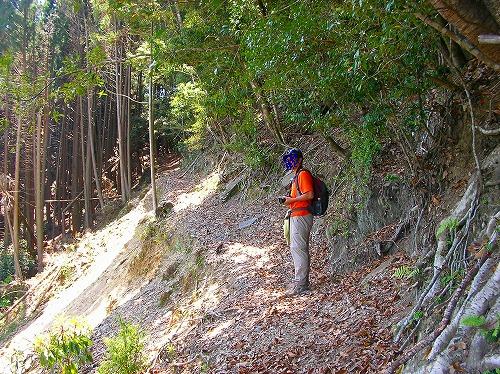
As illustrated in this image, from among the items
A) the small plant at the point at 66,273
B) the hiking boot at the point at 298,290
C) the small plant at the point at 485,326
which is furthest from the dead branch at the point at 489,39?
the small plant at the point at 66,273

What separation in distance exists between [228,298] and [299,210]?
7.43 feet

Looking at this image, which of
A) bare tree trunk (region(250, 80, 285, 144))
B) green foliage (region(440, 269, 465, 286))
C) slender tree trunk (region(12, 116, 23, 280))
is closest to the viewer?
green foliage (region(440, 269, 465, 286))

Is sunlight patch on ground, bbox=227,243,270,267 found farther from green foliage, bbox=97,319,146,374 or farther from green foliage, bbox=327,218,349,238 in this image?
green foliage, bbox=97,319,146,374

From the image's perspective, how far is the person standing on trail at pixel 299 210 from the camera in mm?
6031

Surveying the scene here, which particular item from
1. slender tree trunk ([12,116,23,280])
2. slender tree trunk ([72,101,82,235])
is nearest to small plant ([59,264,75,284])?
slender tree trunk ([12,116,23,280])

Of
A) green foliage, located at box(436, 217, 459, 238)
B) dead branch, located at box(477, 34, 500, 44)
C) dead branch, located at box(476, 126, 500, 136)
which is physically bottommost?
green foliage, located at box(436, 217, 459, 238)

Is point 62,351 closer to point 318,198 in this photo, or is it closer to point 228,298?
point 228,298

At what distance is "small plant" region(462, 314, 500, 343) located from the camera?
2683 mm

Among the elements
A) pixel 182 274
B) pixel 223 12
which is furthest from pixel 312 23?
pixel 182 274

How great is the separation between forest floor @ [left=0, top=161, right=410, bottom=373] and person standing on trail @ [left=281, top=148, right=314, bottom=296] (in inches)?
15.6

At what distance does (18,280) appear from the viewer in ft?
65.7

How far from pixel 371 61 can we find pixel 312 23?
2.72 ft

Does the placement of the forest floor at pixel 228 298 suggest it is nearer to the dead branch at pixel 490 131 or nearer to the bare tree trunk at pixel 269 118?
the bare tree trunk at pixel 269 118

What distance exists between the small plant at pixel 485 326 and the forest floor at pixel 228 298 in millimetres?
1202
